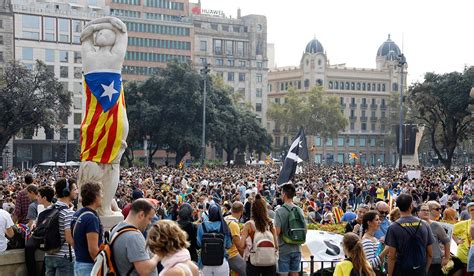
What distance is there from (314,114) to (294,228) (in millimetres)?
94741

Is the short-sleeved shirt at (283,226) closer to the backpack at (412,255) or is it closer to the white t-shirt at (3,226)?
the backpack at (412,255)

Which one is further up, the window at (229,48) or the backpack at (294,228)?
the window at (229,48)

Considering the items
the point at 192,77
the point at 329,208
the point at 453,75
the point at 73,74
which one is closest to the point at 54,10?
the point at 73,74

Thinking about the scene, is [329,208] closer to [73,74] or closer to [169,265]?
[169,265]

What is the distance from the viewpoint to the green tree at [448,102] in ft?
199

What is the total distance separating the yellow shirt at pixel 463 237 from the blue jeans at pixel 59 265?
16.4 feet

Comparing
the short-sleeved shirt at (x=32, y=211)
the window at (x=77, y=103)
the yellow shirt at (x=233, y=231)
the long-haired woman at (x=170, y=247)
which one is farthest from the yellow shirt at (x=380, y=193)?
the window at (x=77, y=103)

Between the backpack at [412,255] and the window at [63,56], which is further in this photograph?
the window at [63,56]

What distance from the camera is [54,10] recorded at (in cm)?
8344

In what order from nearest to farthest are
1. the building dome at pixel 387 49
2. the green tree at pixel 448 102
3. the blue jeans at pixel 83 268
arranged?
1. the blue jeans at pixel 83 268
2. the green tree at pixel 448 102
3. the building dome at pixel 387 49

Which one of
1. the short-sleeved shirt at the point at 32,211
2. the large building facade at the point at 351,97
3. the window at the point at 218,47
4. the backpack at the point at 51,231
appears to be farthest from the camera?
the large building facade at the point at 351,97

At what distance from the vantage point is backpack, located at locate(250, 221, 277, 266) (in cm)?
968

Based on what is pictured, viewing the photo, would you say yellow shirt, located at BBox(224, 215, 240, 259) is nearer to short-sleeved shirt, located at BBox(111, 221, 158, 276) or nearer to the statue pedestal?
the statue pedestal

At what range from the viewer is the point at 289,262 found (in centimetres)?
1016
